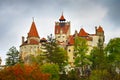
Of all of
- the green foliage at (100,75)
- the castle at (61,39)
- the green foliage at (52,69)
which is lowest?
the green foliage at (100,75)

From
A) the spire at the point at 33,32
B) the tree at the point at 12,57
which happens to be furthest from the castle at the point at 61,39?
the tree at the point at 12,57

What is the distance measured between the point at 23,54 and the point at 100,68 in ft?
125

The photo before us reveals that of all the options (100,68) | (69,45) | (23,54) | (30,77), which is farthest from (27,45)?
(30,77)

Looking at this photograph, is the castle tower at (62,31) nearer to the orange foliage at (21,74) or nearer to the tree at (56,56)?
the tree at (56,56)

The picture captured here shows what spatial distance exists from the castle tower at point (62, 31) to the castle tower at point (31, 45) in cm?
479

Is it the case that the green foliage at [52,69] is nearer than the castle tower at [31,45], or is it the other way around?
the green foliage at [52,69]

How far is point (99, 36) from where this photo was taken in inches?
5108

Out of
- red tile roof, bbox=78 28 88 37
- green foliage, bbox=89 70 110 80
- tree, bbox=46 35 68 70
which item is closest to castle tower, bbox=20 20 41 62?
red tile roof, bbox=78 28 88 37

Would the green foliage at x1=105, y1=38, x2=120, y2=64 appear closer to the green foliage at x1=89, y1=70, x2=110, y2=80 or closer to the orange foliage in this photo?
the green foliage at x1=89, y1=70, x2=110, y2=80

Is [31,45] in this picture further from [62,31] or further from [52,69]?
Result: [52,69]

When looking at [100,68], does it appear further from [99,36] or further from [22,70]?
[99,36]

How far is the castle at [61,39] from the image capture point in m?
127

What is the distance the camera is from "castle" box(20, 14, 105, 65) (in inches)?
4998

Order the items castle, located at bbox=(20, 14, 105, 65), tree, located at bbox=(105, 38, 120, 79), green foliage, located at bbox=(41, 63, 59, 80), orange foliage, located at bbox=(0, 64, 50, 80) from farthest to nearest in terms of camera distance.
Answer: castle, located at bbox=(20, 14, 105, 65) < tree, located at bbox=(105, 38, 120, 79) < green foliage, located at bbox=(41, 63, 59, 80) < orange foliage, located at bbox=(0, 64, 50, 80)
